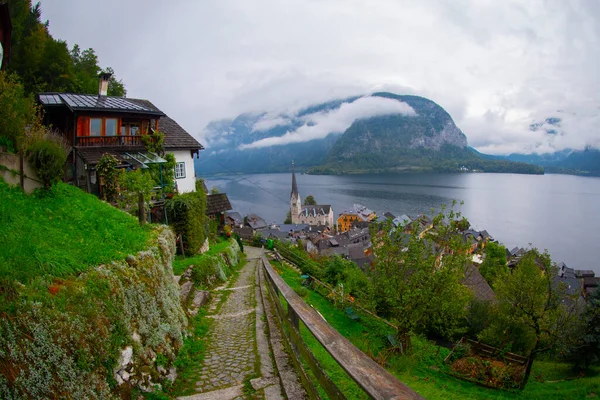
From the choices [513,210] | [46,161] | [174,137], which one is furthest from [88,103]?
[513,210]

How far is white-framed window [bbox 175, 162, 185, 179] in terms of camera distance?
962 inches

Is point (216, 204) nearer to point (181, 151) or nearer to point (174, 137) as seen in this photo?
point (181, 151)

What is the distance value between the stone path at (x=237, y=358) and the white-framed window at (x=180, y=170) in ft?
51.6

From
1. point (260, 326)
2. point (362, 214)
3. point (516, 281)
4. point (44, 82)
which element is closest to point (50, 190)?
point (260, 326)

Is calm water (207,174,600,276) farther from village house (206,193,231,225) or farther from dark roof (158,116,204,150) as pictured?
dark roof (158,116,204,150)

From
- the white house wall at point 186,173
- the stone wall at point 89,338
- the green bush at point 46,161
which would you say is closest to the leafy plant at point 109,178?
the green bush at point 46,161

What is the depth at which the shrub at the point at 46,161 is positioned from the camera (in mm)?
8094

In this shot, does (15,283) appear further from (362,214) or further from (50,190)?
(362,214)

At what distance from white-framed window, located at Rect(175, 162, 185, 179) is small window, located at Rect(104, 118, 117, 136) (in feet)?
15.6

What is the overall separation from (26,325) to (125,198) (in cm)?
1216

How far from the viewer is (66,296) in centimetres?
434

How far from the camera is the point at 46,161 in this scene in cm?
812

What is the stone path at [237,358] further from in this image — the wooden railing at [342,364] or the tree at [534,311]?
the tree at [534,311]

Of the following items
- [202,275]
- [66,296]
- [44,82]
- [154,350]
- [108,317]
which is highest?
[44,82]
